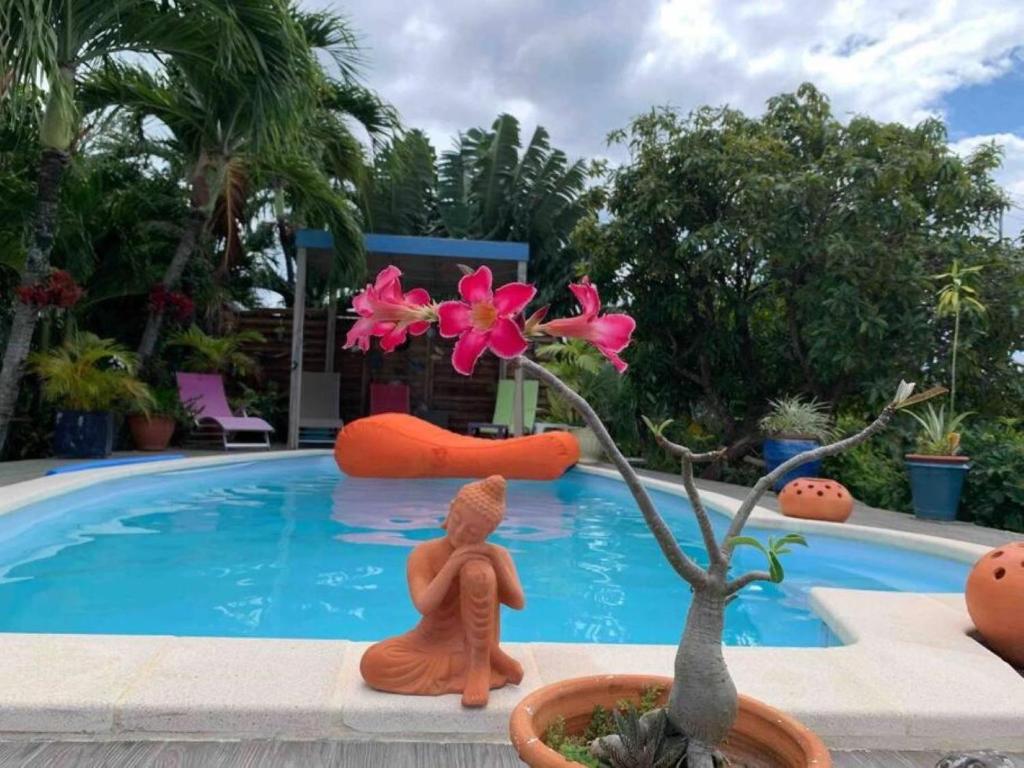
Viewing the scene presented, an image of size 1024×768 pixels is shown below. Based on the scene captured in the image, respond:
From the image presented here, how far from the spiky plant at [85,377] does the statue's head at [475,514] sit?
765cm

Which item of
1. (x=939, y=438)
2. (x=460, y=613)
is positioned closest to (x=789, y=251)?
(x=939, y=438)

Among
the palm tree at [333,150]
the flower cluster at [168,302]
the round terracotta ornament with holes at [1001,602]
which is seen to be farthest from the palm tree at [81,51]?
the round terracotta ornament with holes at [1001,602]

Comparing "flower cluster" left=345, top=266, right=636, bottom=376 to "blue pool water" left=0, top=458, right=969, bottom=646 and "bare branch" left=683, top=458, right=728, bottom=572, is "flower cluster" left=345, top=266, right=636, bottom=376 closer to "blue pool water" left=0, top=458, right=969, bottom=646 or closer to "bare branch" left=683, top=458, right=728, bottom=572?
"bare branch" left=683, top=458, right=728, bottom=572

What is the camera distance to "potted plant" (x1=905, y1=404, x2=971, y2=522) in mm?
6625

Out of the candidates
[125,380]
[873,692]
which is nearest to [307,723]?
[873,692]

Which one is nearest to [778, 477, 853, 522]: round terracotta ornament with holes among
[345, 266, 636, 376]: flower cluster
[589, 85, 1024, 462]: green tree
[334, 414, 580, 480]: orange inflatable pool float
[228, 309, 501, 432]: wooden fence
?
[589, 85, 1024, 462]: green tree

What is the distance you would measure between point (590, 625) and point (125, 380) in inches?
279

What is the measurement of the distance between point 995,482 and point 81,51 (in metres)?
9.26

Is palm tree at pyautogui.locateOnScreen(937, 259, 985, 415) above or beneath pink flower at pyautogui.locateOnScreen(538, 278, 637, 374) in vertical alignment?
above

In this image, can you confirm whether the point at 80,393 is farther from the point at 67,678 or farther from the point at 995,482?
the point at 995,482

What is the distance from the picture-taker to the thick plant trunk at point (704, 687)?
1.35 metres

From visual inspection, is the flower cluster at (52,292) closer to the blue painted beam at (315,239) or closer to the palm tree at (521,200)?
the blue painted beam at (315,239)

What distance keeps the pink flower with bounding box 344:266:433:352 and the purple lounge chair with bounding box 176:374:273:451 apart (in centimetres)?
1022

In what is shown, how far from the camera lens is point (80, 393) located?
8328 mm
